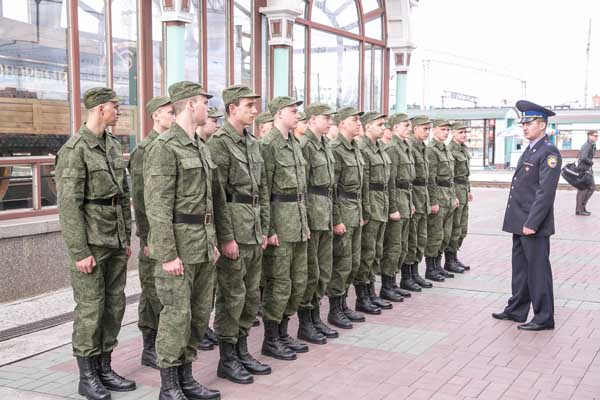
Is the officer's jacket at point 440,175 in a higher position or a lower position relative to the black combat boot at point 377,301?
higher

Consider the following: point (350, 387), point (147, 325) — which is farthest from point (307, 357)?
point (147, 325)

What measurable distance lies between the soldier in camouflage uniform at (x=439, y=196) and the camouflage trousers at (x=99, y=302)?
460 cm

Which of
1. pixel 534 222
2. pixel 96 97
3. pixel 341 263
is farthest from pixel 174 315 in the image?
pixel 534 222

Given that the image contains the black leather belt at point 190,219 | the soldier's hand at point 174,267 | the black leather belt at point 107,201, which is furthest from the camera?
the black leather belt at point 107,201

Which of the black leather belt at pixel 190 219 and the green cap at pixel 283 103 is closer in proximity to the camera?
the black leather belt at pixel 190 219

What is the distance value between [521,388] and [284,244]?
1.97m

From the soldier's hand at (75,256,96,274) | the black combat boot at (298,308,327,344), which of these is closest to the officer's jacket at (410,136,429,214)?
the black combat boot at (298,308,327,344)

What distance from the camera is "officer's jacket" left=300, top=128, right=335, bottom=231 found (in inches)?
232

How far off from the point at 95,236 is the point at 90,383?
92 centimetres

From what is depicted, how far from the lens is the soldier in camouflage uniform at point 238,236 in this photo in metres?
4.89

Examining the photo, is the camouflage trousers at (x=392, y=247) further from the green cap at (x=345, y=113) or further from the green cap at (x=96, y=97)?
the green cap at (x=96, y=97)

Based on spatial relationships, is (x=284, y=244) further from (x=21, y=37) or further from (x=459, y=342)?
(x=21, y=37)

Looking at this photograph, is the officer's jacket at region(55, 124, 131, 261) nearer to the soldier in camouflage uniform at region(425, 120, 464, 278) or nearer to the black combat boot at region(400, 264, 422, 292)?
the black combat boot at region(400, 264, 422, 292)

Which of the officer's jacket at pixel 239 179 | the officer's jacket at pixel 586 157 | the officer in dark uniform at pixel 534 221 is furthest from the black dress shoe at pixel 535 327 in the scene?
the officer's jacket at pixel 586 157
